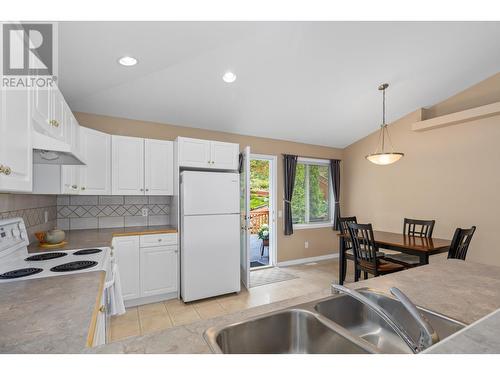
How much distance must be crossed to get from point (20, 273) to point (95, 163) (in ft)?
5.70

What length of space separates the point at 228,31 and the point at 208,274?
8.67ft

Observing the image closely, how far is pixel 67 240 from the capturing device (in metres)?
2.55

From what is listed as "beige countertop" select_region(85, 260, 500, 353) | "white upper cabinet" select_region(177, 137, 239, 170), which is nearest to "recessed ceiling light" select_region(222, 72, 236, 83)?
"white upper cabinet" select_region(177, 137, 239, 170)

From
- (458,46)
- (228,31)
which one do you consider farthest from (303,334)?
(458,46)

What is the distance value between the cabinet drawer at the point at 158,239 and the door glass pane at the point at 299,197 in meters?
2.59

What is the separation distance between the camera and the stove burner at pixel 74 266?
158cm

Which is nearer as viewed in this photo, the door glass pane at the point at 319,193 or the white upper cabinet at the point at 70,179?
the white upper cabinet at the point at 70,179

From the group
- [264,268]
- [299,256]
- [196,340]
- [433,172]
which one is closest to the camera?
[196,340]

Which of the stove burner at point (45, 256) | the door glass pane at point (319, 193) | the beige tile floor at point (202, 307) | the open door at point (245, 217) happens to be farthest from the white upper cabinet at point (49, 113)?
the door glass pane at point (319, 193)

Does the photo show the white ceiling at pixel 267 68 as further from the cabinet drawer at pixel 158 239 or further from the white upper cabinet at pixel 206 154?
the cabinet drawer at pixel 158 239

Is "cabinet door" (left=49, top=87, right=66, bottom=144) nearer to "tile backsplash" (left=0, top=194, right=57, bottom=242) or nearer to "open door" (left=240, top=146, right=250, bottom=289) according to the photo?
"tile backsplash" (left=0, top=194, right=57, bottom=242)

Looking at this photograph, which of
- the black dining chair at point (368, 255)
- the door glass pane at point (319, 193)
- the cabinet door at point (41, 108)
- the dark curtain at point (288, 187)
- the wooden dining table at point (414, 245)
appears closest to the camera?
the cabinet door at point (41, 108)

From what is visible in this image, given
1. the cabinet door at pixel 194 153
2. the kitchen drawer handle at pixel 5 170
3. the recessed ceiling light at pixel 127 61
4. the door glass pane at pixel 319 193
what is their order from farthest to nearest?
the door glass pane at pixel 319 193
the cabinet door at pixel 194 153
the recessed ceiling light at pixel 127 61
the kitchen drawer handle at pixel 5 170
